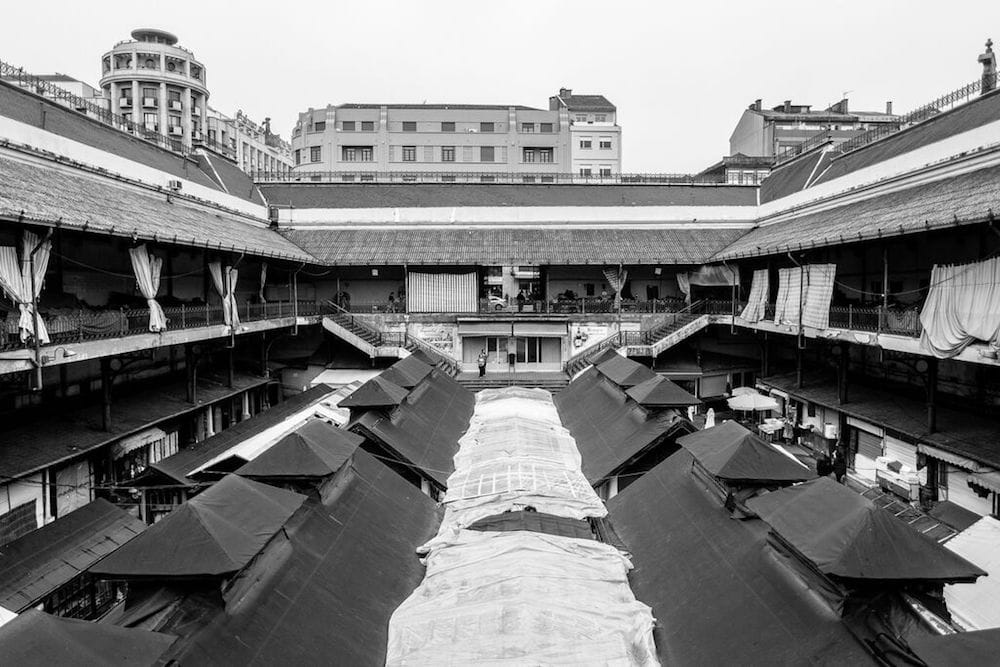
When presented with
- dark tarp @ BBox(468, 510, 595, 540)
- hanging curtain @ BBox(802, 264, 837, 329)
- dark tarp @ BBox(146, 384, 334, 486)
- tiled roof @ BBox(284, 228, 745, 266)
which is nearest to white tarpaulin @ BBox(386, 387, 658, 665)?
dark tarp @ BBox(468, 510, 595, 540)

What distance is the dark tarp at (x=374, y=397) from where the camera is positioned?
14961mm

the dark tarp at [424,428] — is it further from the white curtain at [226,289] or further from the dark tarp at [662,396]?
the white curtain at [226,289]

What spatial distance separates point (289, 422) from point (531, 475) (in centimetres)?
842

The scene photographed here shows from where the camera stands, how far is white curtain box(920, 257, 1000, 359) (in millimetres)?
14172

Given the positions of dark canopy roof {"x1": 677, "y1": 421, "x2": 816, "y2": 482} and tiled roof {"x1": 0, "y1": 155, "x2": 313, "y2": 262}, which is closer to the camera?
dark canopy roof {"x1": 677, "y1": 421, "x2": 816, "y2": 482}

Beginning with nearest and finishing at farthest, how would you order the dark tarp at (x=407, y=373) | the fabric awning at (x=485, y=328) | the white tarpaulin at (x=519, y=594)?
the white tarpaulin at (x=519, y=594) → the dark tarp at (x=407, y=373) → the fabric awning at (x=485, y=328)

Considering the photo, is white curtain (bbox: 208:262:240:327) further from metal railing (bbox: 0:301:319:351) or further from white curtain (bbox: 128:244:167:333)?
white curtain (bbox: 128:244:167:333)

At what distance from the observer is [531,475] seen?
12.6 meters

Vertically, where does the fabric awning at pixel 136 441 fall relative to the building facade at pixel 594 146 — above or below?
below

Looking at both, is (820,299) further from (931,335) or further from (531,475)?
(531,475)

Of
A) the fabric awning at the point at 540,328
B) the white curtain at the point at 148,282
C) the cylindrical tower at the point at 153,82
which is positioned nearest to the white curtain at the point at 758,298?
the fabric awning at the point at 540,328

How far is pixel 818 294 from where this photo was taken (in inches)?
860

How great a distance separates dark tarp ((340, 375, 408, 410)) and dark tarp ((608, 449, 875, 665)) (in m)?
6.24

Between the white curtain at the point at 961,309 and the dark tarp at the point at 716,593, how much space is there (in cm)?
831
